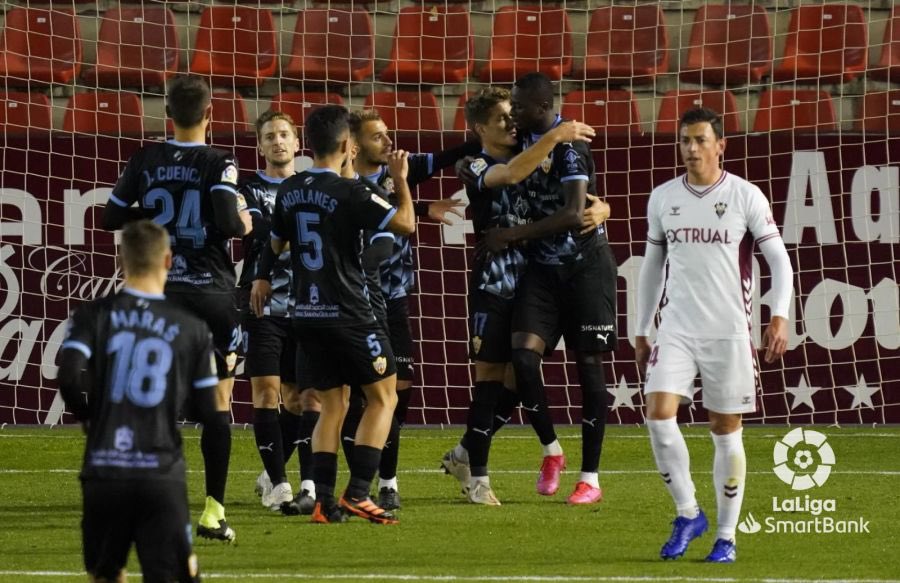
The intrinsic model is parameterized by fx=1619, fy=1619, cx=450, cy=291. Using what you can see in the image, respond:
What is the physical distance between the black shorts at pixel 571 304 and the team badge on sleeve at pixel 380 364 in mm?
1164

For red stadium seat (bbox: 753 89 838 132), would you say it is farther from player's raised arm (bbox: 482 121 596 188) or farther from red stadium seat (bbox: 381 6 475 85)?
player's raised arm (bbox: 482 121 596 188)

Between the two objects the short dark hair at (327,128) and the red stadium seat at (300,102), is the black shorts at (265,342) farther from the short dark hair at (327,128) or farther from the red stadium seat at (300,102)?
the red stadium seat at (300,102)

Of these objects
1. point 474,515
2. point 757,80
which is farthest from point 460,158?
point 757,80

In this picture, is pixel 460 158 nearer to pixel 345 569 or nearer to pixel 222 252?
pixel 222 252

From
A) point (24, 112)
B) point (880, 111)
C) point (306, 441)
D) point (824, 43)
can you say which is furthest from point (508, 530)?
point (824, 43)

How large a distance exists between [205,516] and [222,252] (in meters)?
1.08

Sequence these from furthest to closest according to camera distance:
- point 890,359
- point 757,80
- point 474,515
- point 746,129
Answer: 1. point 757,80
2. point 746,129
3. point 890,359
4. point 474,515

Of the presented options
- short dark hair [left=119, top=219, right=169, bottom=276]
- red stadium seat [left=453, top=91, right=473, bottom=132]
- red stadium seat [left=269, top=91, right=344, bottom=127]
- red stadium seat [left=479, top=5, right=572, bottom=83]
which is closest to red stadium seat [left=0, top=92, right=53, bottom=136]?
red stadium seat [left=269, top=91, right=344, bottom=127]

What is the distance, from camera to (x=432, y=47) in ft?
44.9

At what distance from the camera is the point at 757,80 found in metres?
13.5

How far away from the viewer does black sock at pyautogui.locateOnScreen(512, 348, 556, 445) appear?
7.86 meters

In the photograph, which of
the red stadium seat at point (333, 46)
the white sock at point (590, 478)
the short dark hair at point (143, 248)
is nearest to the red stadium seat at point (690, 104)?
the red stadium seat at point (333, 46)

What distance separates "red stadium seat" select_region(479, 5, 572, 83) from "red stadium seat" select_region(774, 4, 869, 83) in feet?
6.05

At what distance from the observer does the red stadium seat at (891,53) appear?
13.3m
